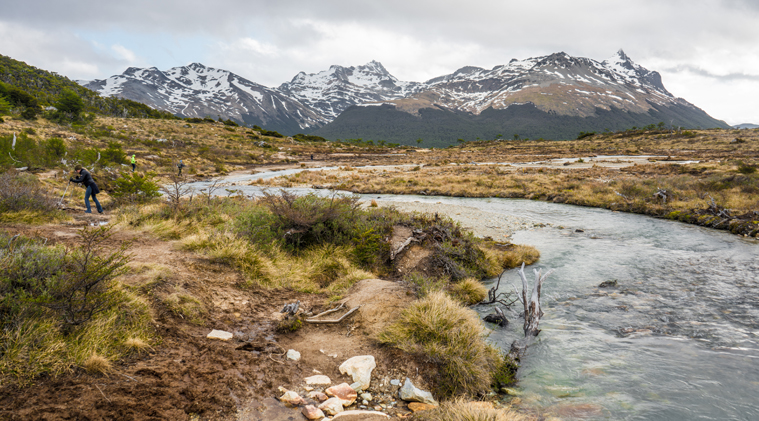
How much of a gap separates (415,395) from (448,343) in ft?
3.48

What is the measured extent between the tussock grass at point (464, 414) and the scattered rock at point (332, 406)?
34.3 inches

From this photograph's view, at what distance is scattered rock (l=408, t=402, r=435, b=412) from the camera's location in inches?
161

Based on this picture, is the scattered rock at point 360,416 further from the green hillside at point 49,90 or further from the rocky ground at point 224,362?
the green hillside at point 49,90

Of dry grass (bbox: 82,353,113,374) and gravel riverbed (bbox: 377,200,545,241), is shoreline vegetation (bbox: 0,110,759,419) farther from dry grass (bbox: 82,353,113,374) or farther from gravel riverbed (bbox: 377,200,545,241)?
gravel riverbed (bbox: 377,200,545,241)

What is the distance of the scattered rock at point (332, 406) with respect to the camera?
3.76 m

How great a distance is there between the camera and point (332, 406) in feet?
12.5

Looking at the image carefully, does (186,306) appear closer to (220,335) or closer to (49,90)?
(220,335)

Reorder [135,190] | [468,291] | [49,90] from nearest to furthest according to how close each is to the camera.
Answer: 1. [468,291]
2. [135,190]
3. [49,90]

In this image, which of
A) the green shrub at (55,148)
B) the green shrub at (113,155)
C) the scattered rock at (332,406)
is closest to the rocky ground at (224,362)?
the scattered rock at (332,406)

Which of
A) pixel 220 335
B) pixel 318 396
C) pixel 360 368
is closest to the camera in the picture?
pixel 318 396

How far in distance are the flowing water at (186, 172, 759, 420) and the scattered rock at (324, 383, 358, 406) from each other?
2484mm

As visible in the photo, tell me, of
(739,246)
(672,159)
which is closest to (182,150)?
(739,246)

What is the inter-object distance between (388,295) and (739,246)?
1451 cm

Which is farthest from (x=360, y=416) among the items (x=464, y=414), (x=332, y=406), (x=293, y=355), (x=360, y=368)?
(x=293, y=355)
